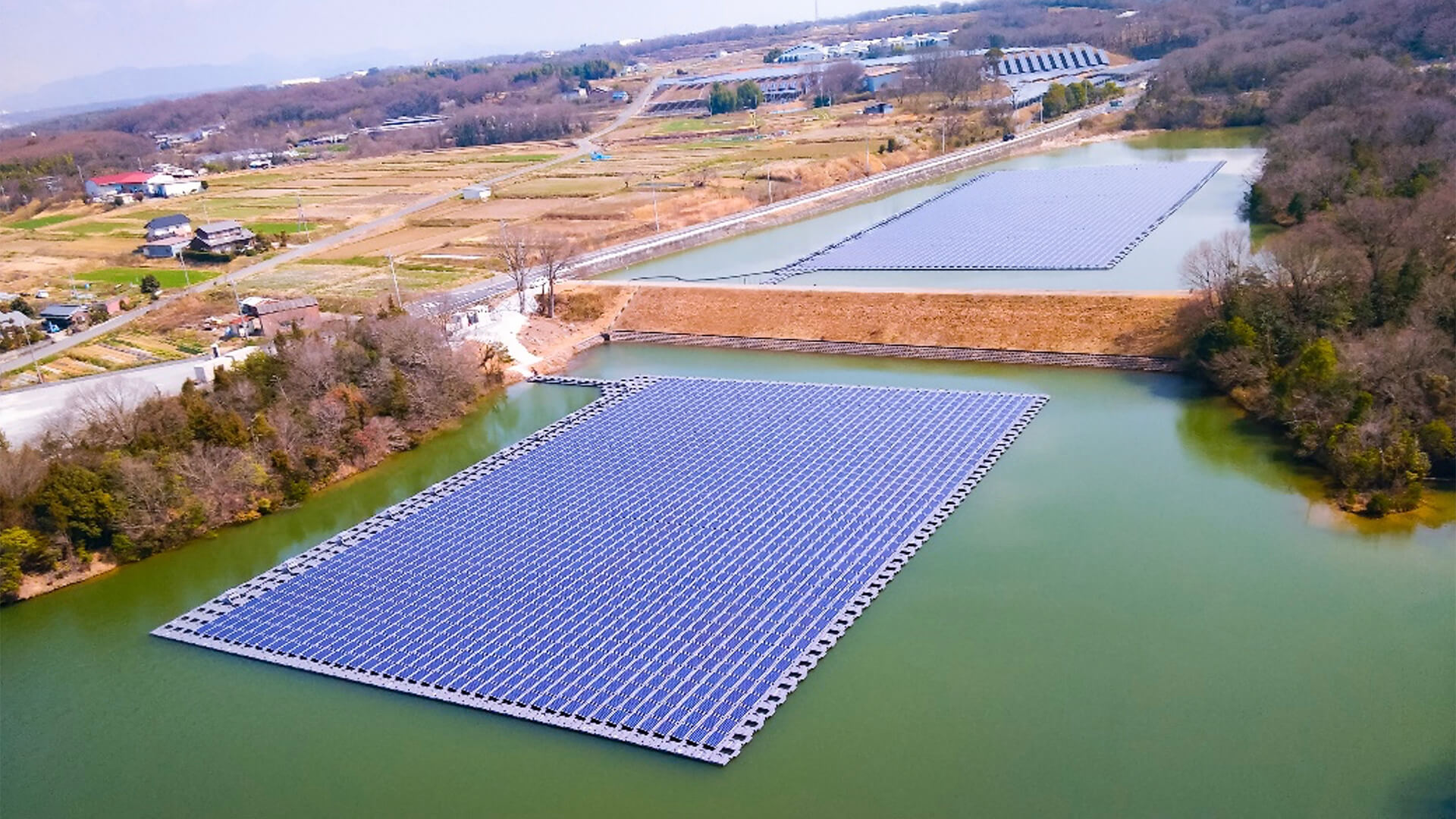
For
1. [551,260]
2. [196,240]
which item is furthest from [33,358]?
[551,260]

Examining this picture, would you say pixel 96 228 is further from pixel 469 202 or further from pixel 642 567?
pixel 642 567

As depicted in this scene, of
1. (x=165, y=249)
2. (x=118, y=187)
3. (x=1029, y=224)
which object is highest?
(x=118, y=187)

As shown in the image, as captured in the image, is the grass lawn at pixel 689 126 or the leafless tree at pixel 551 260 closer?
the leafless tree at pixel 551 260

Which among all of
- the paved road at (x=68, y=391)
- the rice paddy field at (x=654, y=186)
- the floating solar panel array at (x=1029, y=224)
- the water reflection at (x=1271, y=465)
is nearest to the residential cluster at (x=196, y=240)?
the rice paddy field at (x=654, y=186)

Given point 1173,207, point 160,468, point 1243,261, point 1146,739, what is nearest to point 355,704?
point 160,468

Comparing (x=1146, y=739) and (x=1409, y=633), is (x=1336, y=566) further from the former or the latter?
(x=1146, y=739)

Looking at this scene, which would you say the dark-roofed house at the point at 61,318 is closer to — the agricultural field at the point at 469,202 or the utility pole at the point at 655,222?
the agricultural field at the point at 469,202

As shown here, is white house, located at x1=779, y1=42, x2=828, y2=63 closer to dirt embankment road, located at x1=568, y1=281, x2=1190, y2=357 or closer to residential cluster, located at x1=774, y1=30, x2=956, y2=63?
residential cluster, located at x1=774, y1=30, x2=956, y2=63
